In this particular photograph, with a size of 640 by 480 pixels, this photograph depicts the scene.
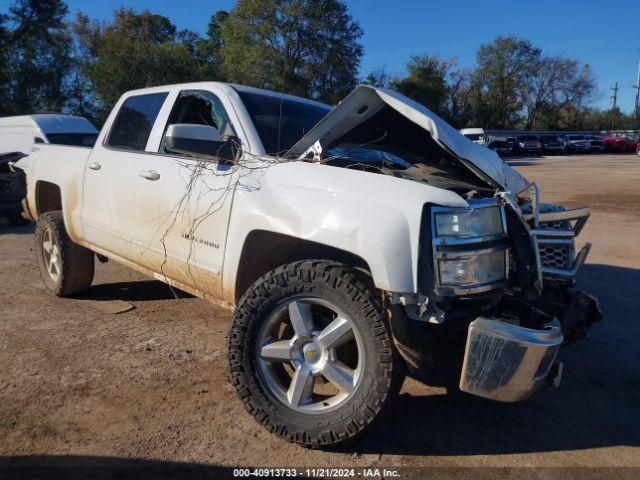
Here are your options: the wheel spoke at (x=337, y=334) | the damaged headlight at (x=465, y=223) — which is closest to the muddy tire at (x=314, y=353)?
the wheel spoke at (x=337, y=334)

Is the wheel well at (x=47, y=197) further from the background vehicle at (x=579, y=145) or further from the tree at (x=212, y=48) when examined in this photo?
the background vehicle at (x=579, y=145)

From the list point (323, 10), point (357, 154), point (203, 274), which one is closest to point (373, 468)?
point (203, 274)

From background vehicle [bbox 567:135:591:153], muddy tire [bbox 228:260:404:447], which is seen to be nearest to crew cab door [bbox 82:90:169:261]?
muddy tire [bbox 228:260:404:447]

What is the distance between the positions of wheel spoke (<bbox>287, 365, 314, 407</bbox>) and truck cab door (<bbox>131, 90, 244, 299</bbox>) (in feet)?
2.88

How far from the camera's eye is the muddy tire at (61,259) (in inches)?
207

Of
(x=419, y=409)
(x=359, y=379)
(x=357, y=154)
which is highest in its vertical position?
(x=357, y=154)

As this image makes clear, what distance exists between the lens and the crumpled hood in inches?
116

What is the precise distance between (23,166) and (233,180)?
12.4 feet

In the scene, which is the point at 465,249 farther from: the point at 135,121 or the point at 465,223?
the point at 135,121

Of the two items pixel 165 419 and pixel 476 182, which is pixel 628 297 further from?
pixel 165 419

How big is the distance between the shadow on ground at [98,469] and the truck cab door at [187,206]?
1118 mm

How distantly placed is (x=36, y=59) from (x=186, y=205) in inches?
1455

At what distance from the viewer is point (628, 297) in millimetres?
5543

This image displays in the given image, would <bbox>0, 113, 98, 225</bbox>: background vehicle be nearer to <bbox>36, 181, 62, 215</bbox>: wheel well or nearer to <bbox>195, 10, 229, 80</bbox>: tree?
<bbox>36, 181, 62, 215</bbox>: wheel well
